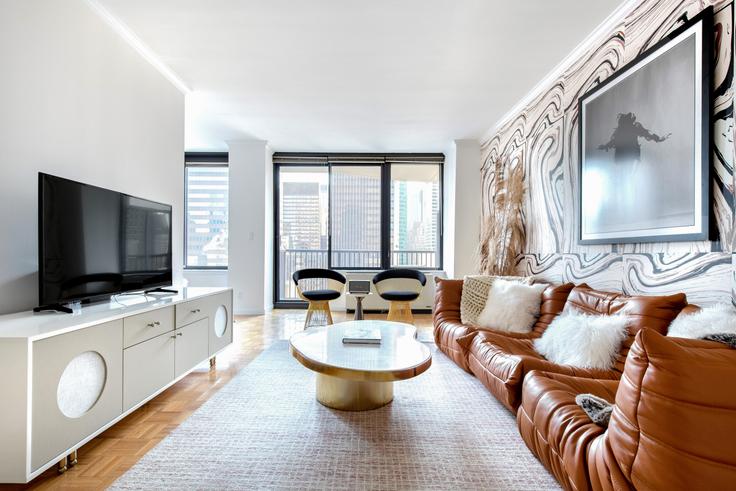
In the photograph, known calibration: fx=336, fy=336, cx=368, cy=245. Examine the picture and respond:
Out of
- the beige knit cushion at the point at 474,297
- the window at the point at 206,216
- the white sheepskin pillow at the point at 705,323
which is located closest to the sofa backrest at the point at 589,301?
the white sheepskin pillow at the point at 705,323

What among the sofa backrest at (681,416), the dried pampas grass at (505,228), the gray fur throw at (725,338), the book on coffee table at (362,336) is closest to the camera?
the sofa backrest at (681,416)

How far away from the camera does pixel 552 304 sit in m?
2.61

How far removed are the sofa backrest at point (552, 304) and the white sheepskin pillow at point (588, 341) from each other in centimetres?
42

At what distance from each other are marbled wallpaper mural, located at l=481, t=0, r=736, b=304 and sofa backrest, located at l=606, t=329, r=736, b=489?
3.71 ft

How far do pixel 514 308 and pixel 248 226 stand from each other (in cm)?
407

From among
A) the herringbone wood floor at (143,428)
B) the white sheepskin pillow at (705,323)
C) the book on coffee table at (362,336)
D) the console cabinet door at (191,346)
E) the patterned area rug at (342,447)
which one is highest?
the white sheepskin pillow at (705,323)

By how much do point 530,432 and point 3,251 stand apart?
2.85m

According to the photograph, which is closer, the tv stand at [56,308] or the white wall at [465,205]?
the tv stand at [56,308]

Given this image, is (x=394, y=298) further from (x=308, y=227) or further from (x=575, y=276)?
(x=308, y=227)

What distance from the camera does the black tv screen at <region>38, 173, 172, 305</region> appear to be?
1771mm

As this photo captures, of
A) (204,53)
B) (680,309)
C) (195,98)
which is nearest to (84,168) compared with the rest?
(204,53)

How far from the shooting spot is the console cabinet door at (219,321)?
2879mm

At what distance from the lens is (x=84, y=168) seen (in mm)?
2328

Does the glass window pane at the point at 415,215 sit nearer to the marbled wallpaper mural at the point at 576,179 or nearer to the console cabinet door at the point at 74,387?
the marbled wallpaper mural at the point at 576,179
